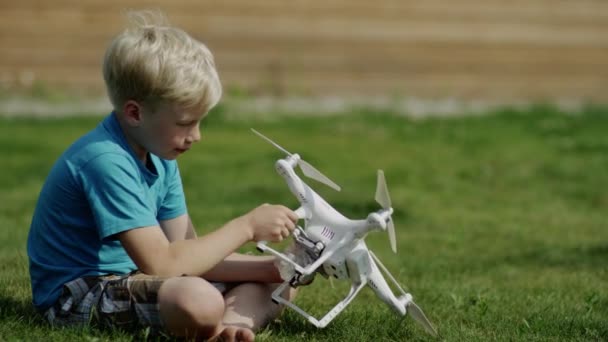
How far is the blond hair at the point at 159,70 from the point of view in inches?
131

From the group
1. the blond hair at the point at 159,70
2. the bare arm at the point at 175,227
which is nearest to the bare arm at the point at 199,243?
the blond hair at the point at 159,70

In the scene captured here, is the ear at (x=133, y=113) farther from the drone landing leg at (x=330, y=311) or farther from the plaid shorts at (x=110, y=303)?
the drone landing leg at (x=330, y=311)

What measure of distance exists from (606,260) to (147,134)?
3.57m

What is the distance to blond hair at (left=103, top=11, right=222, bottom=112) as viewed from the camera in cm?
332

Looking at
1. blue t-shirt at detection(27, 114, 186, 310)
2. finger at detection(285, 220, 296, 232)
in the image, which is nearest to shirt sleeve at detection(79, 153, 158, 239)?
blue t-shirt at detection(27, 114, 186, 310)

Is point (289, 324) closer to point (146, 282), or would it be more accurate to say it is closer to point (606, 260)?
point (146, 282)

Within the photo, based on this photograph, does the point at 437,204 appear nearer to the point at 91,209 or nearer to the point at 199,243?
the point at 199,243

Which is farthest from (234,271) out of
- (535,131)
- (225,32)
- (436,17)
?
(436,17)

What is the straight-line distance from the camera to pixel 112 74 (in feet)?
11.1

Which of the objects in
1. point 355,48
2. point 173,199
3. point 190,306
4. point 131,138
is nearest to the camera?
point 190,306

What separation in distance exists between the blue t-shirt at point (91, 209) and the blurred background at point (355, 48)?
8601 mm

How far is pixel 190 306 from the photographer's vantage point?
3266 mm

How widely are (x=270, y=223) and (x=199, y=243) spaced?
25cm

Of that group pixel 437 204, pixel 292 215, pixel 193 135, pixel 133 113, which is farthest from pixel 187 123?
pixel 437 204
